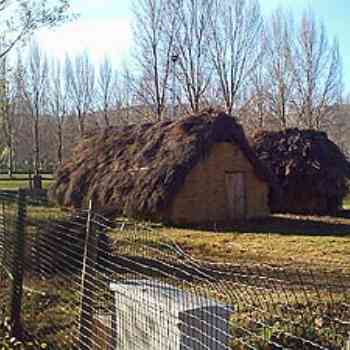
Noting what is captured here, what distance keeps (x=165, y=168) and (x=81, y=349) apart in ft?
51.7

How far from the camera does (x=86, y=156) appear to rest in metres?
24.1

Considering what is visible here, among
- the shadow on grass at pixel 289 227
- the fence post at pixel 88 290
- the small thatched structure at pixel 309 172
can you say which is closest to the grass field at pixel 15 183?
the small thatched structure at pixel 309 172

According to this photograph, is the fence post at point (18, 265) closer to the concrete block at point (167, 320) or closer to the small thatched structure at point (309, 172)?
the concrete block at point (167, 320)

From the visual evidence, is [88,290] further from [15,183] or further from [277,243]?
[15,183]

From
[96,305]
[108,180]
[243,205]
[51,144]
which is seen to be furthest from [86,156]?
[51,144]

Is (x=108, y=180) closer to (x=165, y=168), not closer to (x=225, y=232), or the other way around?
(x=165, y=168)

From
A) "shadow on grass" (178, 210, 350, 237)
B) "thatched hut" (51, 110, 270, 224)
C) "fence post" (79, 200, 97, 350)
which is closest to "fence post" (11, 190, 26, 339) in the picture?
"fence post" (79, 200, 97, 350)

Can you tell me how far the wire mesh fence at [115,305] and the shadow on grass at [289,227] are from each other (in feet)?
32.6

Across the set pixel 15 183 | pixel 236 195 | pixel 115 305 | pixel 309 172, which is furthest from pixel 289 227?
pixel 15 183

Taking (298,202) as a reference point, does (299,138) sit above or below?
above

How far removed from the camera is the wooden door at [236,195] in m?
21.5

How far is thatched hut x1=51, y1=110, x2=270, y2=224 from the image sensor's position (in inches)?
782

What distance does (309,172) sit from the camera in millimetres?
25578

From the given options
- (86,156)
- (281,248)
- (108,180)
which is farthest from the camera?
(86,156)
